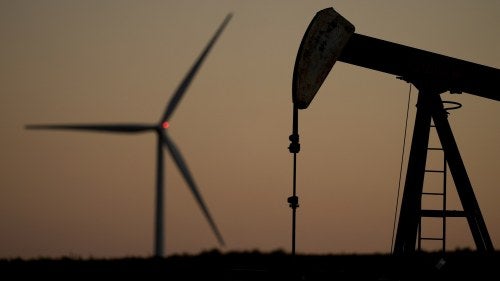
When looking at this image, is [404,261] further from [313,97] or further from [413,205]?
[313,97]

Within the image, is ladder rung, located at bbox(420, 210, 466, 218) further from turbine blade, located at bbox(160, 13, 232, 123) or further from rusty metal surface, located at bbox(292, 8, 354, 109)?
turbine blade, located at bbox(160, 13, 232, 123)

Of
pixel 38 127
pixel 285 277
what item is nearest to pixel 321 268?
pixel 285 277

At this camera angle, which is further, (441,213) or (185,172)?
(441,213)

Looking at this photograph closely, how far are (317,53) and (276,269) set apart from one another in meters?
3.13

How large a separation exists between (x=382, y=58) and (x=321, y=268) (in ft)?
11.1

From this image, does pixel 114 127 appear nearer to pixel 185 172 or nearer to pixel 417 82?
pixel 185 172

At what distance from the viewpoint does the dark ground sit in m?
11.5

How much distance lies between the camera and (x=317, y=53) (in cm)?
1320

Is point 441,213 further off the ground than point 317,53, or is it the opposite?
point 317,53

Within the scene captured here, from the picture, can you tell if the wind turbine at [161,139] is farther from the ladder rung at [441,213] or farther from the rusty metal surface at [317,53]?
the ladder rung at [441,213]

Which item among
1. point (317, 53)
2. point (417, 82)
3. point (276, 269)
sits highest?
point (317, 53)

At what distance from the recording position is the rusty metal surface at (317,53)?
42.8 feet

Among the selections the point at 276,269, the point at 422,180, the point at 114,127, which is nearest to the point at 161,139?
the point at 114,127

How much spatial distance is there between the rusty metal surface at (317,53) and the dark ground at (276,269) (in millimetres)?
2374
